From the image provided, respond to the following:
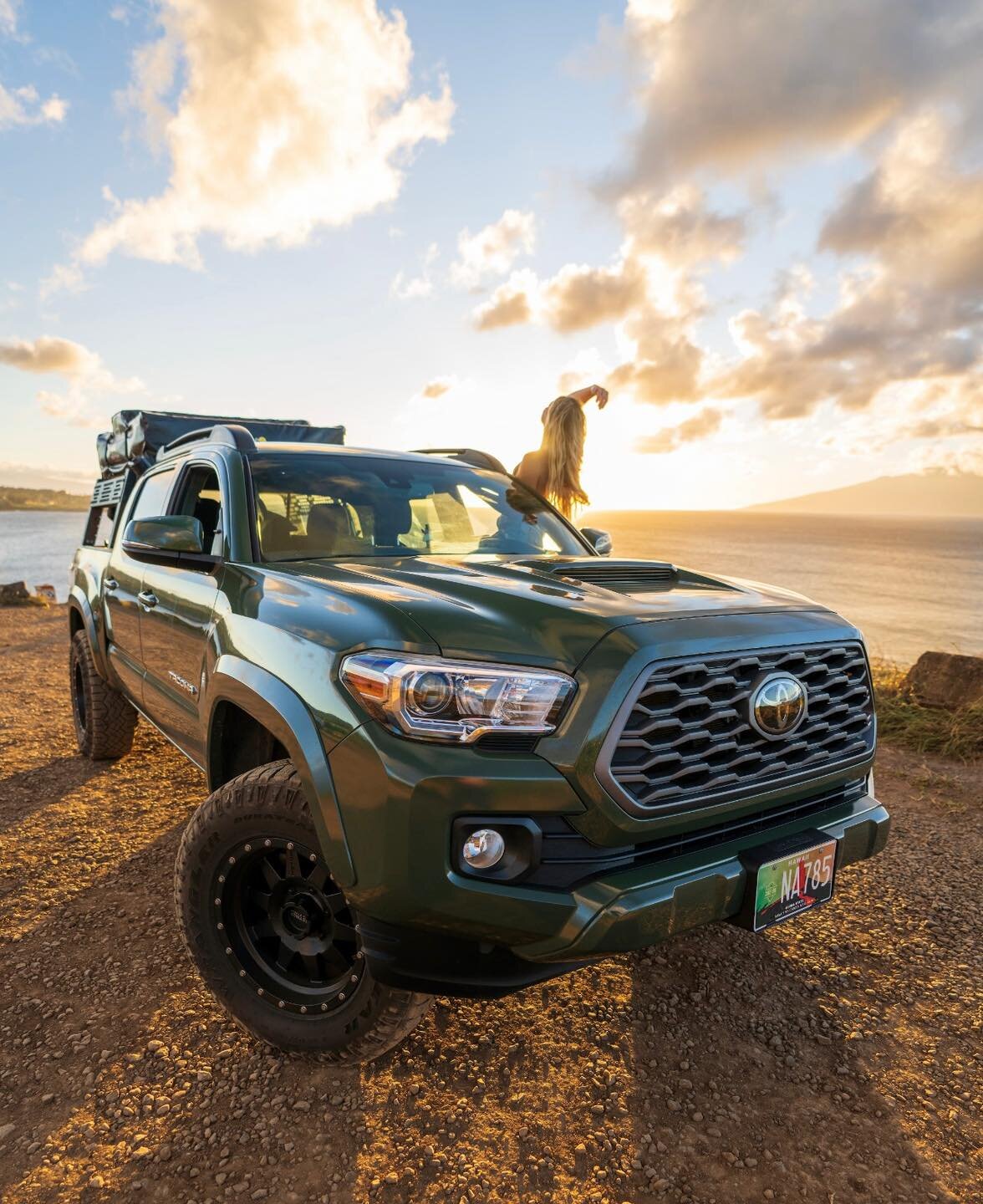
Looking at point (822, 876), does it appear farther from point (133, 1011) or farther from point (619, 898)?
point (133, 1011)

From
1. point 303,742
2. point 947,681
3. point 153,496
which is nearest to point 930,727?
point 947,681

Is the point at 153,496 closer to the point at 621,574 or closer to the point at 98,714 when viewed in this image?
the point at 98,714

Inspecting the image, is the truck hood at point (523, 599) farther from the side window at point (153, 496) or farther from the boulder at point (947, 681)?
the boulder at point (947, 681)

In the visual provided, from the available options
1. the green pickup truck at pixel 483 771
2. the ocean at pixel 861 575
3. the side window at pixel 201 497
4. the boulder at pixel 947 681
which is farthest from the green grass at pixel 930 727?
the side window at pixel 201 497

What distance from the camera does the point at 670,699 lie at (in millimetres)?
1905

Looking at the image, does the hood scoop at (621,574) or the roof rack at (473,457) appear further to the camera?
the roof rack at (473,457)

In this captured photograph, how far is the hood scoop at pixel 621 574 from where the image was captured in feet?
7.86

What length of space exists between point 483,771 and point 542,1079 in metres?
1.12

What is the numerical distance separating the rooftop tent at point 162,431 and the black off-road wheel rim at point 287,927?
4272 millimetres

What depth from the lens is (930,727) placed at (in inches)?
244

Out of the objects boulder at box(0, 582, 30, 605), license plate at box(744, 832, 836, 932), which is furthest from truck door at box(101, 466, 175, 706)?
boulder at box(0, 582, 30, 605)

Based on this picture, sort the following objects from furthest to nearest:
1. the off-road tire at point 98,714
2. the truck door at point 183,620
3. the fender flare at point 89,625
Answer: the off-road tire at point 98,714 → the fender flare at point 89,625 → the truck door at point 183,620

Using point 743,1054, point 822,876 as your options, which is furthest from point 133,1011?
point 822,876

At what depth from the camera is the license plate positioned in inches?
77.1
